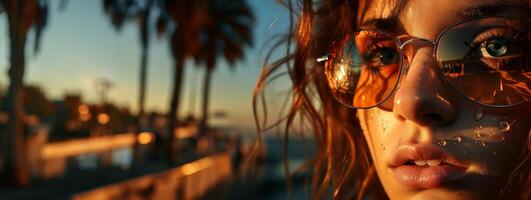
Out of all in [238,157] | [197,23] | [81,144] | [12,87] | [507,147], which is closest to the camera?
[507,147]

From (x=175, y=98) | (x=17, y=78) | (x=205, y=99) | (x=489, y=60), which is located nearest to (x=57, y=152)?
(x=17, y=78)

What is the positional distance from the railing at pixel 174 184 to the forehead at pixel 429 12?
7.32 metres

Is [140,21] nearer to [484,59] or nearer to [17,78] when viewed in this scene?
[17,78]

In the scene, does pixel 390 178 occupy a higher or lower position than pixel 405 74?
lower

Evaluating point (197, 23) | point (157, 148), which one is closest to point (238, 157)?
point (157, 148)

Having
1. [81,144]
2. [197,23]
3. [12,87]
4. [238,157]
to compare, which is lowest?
[238,157]

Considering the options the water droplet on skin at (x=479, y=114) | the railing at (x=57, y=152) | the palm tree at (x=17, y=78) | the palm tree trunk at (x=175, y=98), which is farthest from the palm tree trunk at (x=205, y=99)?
the water droplet on skin at (x=479, y=114)

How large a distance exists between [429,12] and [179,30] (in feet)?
69.6

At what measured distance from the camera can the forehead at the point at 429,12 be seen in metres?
0.98

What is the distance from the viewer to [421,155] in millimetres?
987

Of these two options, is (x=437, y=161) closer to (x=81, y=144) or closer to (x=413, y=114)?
(x=413, y=114)

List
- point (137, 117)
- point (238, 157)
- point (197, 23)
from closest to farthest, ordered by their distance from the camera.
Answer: point (197, 23)
point (137, 117)
point (238, 157)

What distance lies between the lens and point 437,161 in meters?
0.98

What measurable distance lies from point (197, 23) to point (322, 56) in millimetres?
20433
